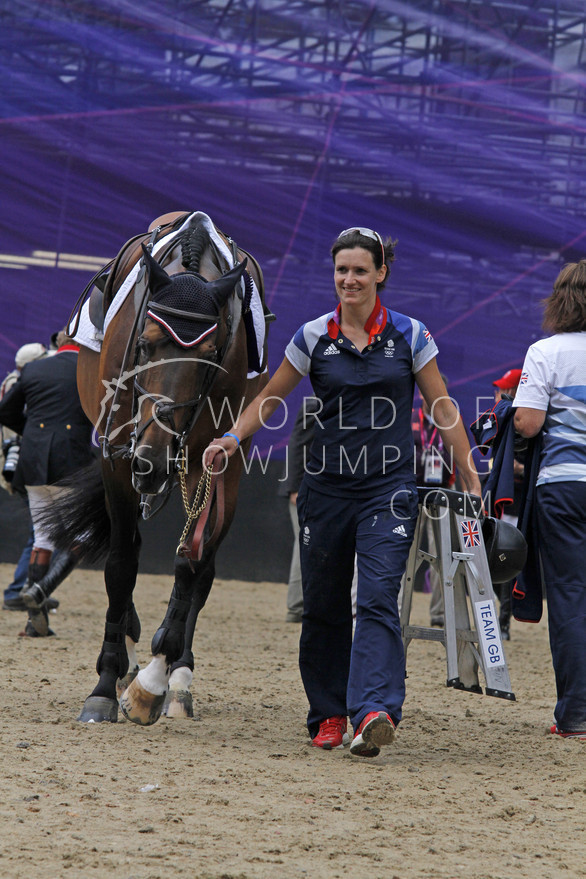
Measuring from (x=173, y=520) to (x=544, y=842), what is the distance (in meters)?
8.21

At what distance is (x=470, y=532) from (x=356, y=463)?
0.61 m

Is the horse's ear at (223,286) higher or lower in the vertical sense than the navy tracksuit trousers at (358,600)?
higher

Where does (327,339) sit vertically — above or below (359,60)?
below

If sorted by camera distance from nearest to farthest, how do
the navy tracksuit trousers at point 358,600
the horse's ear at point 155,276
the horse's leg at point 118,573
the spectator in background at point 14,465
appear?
the navy tracksuit trousers at point 358,600, the horse's ear at point 155,276, the horse's leg at point 118,573, the spectator in background at point 14,465

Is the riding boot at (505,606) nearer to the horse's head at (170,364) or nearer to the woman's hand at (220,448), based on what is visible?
the woman's hand at (220,448)

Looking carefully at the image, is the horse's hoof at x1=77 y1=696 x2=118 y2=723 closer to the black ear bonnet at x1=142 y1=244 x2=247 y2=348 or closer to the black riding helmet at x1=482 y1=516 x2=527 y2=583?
the black ear bonnet at x1=142 y1=244 x2=247 y2=348

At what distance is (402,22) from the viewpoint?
36.0 feet

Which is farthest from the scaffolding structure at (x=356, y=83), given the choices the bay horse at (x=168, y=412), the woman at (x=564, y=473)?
the woman at (x=564, y=473)

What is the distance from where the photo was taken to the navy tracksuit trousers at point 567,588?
176 inches

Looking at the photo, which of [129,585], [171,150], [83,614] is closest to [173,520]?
[83,614]

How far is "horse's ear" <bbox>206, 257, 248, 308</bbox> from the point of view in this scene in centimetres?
425

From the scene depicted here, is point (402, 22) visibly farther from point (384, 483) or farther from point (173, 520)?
point (384, 483)

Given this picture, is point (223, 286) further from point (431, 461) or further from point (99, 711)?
point (431, 461)

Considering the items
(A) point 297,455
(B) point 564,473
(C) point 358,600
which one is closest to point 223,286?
(C) point 358,600
